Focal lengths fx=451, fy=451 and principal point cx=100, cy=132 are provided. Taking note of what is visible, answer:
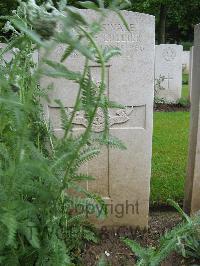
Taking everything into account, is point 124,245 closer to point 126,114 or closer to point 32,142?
point 126,114

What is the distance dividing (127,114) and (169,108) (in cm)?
675

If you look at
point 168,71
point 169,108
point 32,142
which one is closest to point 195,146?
point 32,142

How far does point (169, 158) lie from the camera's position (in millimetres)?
5379

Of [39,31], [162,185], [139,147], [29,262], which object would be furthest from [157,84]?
[39,31]

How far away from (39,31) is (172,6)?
62.6 ft

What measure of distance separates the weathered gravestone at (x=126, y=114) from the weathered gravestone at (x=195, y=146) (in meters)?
0.36

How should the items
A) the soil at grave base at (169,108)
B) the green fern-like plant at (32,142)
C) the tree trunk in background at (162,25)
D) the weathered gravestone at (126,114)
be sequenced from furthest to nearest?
the tree trunk in background at (162,25), the soil at grave base at (169,108), the weathered gravestone at (126,114), the green fern-like plant at (32,142)

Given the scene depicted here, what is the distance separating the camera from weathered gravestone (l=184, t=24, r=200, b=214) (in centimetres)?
341

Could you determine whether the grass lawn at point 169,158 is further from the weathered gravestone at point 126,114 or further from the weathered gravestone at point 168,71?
the weathered gravestone at point 168,71

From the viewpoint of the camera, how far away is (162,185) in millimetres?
4359

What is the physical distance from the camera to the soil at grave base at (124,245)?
120 inches

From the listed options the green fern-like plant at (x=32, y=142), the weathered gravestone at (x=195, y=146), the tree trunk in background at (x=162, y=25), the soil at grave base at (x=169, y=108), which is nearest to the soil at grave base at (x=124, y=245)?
the weathered gravestone at (x=195, y=146)

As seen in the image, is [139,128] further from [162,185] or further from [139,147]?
[162,185]

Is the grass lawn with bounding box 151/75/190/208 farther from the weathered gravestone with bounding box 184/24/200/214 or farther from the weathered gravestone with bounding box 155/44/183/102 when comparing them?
the weathered gravestone with bounding box 155/44/183/102
